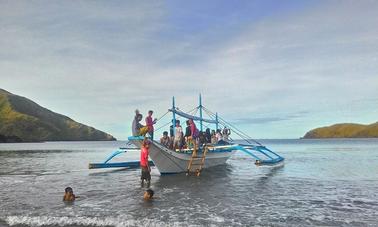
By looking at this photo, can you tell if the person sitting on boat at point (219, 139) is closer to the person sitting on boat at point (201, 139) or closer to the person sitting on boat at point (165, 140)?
the person sitting on boat at point (201, 139)

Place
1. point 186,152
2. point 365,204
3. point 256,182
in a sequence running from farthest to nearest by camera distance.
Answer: point 186,152 < point 256,182 < point 365,204

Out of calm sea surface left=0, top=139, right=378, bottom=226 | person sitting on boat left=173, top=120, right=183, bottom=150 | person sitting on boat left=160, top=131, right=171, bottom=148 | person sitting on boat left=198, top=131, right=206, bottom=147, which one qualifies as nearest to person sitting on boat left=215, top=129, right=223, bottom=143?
person sitting on boat left=198, top=131, right=206, bottom=147

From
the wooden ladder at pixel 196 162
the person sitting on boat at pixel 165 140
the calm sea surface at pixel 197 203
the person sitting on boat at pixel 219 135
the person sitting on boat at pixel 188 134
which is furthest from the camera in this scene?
the person sitting on boat at pixel 219 135

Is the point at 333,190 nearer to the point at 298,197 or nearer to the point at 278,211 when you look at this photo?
the point at 298,197

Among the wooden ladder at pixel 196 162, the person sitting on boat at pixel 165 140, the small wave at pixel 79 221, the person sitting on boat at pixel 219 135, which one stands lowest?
the small wave at pixel 79 221

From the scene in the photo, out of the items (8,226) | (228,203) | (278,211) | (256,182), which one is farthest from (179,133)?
(8,226)

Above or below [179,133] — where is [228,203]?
below

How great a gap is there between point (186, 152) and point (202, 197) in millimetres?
9629

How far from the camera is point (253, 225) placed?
1239cm

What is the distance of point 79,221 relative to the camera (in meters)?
12.8

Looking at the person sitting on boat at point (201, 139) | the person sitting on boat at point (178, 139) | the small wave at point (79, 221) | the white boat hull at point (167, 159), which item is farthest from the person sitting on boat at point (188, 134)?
the small wave at point (79, 221)

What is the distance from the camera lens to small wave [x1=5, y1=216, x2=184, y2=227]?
12.5 metres

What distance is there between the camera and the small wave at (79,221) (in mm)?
12523

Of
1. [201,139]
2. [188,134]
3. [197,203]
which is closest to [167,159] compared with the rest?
[188,134]
